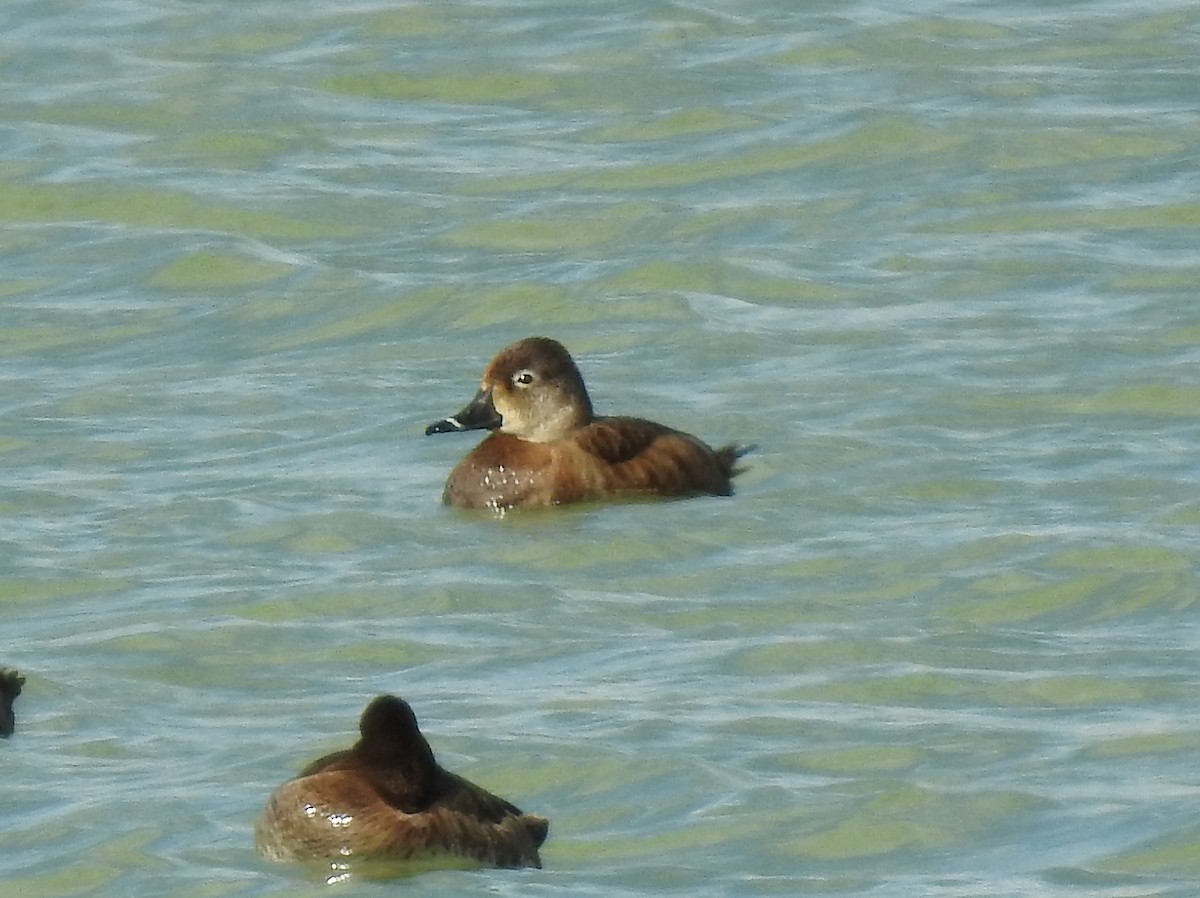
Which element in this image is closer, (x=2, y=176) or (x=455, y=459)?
(x=455, y=459)

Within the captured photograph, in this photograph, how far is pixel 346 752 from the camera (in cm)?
918

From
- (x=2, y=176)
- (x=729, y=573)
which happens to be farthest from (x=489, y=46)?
(x=729, y=573)

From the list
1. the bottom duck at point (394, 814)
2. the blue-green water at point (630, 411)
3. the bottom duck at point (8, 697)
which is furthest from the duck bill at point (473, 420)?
the bottom duck at point (394, 814)

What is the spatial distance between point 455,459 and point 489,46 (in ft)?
26.0

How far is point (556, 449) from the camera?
46.1 feet

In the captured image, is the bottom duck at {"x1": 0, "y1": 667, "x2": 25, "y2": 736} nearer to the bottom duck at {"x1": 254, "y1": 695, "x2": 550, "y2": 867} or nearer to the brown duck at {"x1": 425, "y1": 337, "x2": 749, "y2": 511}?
the bottom duck at {"x1": 254, "y1": 695, "x2": 550, "y2": 867}

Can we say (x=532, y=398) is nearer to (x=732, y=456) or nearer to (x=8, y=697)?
(x=732, y=456)

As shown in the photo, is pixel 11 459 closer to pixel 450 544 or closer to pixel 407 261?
pixel 450 544

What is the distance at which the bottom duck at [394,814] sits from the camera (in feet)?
29.0

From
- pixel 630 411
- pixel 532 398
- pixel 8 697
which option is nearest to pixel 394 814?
pixel 8 697

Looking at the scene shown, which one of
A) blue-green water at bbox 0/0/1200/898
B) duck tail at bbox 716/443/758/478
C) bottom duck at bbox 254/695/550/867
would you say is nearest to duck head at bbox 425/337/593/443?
blue-green water at bbox 0/0/1200/898

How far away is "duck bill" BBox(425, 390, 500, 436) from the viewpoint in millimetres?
14312

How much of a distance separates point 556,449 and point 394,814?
207 inches

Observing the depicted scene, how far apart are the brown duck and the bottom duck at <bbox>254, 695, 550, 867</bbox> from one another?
4765 millimetres
